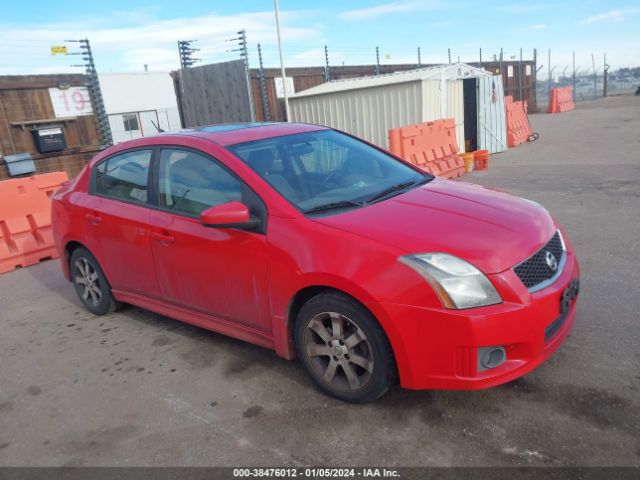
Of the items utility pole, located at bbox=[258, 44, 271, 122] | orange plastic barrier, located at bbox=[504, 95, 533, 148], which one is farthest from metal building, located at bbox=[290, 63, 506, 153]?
utility pole, located at bbox=[258, 44, 271, 122]

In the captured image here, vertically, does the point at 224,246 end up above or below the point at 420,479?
above

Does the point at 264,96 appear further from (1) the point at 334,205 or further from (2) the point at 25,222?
(1) the point at 334,205

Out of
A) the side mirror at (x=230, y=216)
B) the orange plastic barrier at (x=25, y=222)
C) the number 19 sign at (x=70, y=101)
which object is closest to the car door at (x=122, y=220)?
the side mirror at (x=230, y=216)

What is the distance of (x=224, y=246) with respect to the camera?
3.51 metres

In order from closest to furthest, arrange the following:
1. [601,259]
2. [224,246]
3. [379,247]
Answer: [379,247] < [224,246] < [601,259]

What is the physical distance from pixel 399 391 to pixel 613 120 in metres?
22.3

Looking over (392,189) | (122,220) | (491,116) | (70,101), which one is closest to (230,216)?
(392,189)

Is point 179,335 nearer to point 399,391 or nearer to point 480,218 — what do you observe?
point 399,391

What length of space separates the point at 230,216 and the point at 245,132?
1.04 m

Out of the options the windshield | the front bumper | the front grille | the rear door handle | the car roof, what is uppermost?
the car roof

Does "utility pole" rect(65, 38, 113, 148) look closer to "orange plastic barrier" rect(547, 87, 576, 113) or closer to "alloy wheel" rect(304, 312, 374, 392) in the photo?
"alloy wheel" rect(304, 312, 374, 392)

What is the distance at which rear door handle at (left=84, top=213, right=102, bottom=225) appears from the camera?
455cm

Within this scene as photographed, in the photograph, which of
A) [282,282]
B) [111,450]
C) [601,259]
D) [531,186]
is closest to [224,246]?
[282,282]

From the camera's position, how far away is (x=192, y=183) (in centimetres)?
384
